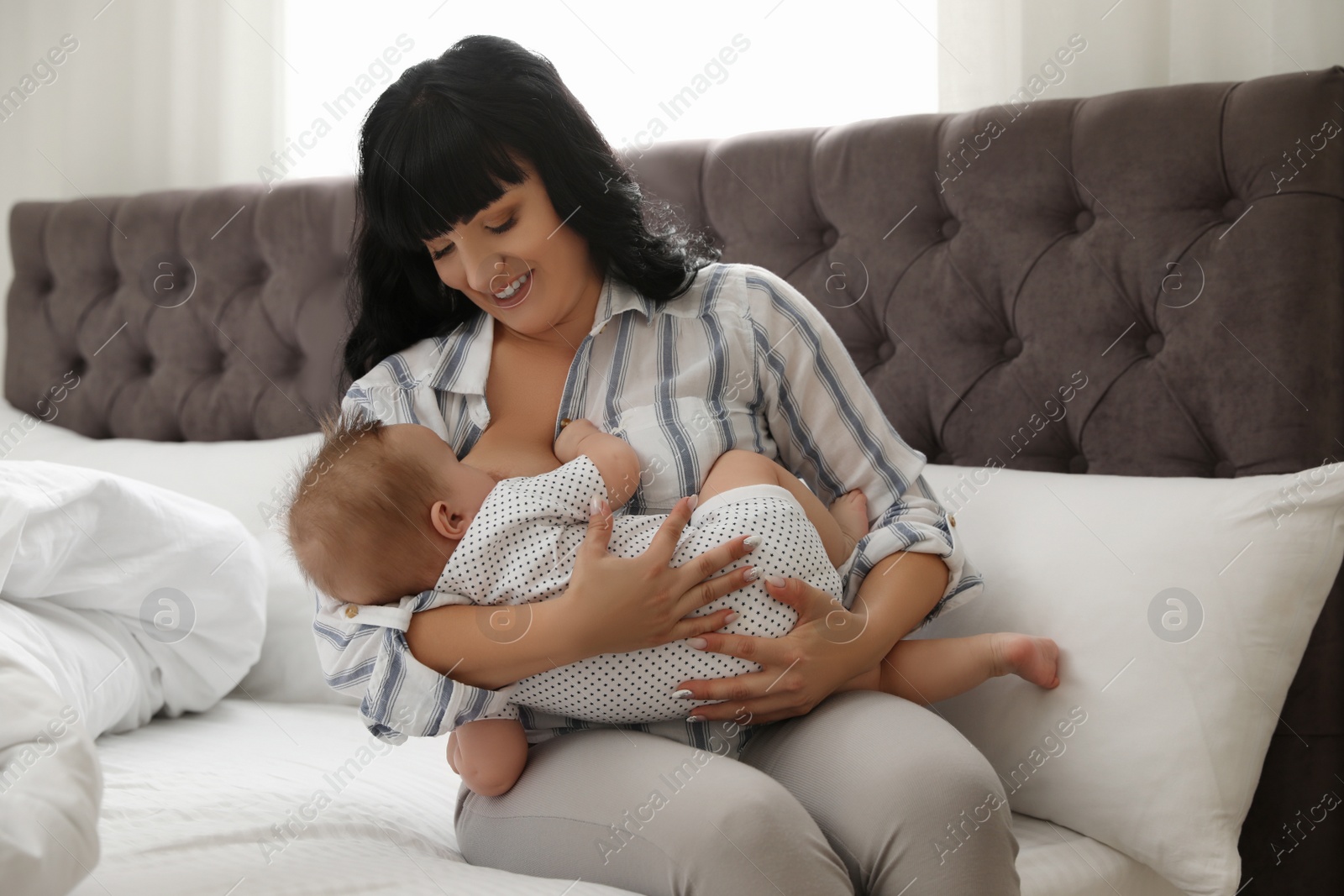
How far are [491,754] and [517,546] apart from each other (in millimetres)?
211

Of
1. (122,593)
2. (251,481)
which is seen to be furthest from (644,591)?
(251,481)

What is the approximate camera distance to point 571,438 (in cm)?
122

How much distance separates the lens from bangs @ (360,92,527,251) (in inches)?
46.7

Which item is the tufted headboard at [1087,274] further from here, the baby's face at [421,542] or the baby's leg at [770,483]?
the baby's face at [421,542]

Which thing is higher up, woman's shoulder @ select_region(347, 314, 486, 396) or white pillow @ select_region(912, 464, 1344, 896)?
woman's shoulder @ select_region(347, 314, 486, 396)

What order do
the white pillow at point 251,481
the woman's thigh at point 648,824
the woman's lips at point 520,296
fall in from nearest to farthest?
the woman's thigh at point 648,824, the woman's lips at point 520,296, the white pillow at point 251,481

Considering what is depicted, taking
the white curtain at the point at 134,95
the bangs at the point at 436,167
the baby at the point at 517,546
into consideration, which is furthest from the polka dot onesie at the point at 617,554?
the white curtain at the point at 134,95

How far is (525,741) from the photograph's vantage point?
43.8 inches

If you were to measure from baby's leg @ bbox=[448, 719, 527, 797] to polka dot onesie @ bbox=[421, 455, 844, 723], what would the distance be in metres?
0.04

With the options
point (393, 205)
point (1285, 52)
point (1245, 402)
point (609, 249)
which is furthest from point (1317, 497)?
point (393, 205)

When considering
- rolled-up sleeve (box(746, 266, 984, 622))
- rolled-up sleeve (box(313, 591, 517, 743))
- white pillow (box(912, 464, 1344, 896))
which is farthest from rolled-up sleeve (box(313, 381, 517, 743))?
white pillow (box(912, 464, 1344, 896))

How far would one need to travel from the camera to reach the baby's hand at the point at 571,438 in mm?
Result: 1211

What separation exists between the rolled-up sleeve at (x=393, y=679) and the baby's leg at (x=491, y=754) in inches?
0.6

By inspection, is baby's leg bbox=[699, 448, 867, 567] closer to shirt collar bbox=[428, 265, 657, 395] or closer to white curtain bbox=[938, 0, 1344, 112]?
shirt collar bbox=[428, 265, 657, 395]
